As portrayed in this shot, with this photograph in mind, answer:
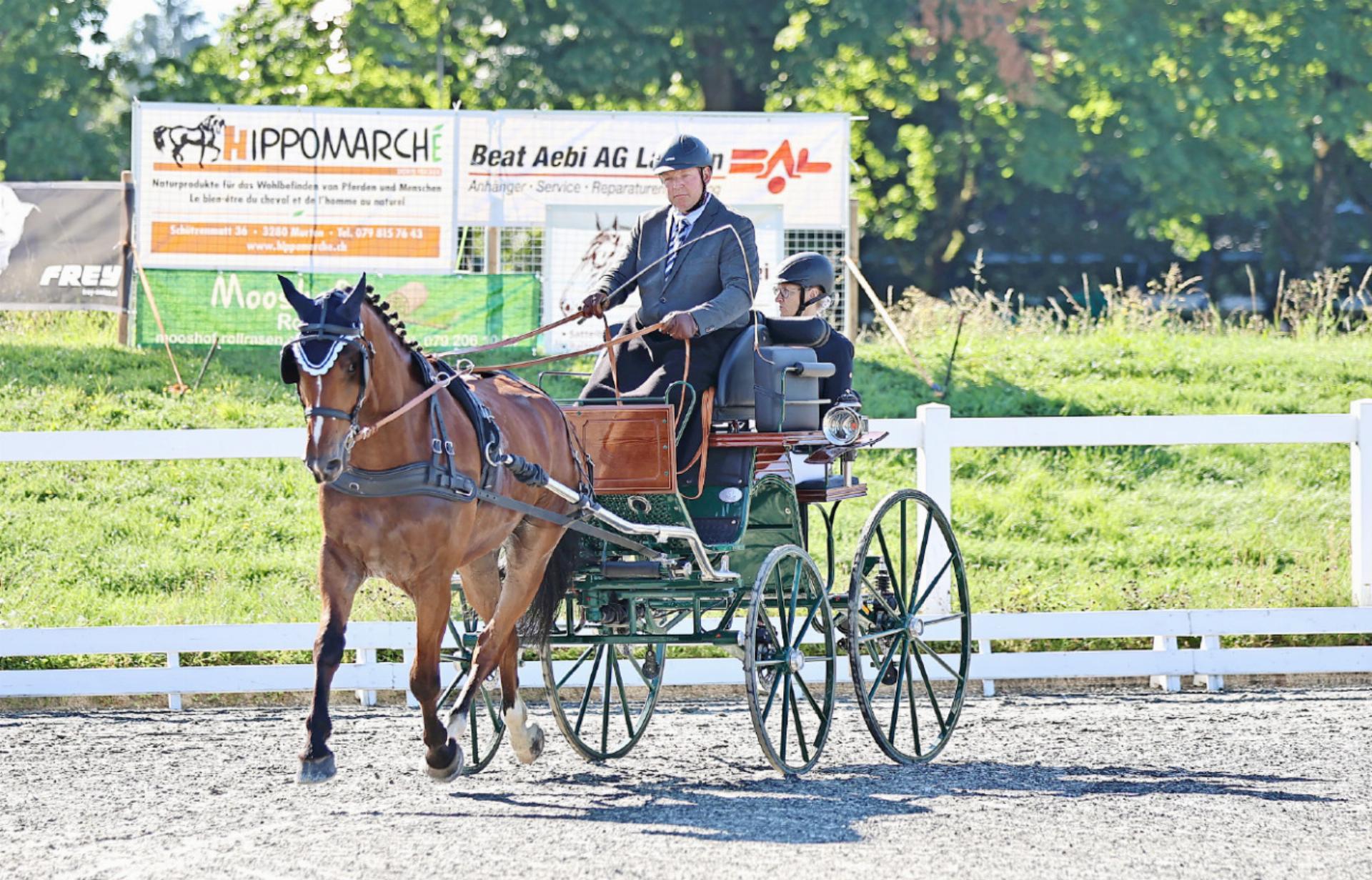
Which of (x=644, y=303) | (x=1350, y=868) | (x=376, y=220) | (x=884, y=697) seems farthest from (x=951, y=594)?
(x=376, y=220)

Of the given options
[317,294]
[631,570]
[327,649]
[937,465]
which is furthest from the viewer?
[317,294]

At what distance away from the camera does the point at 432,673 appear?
647 centimetres

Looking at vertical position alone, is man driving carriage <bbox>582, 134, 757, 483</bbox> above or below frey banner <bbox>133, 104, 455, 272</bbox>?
below

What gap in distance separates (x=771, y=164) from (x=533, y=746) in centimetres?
900

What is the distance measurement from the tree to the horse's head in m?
22.0

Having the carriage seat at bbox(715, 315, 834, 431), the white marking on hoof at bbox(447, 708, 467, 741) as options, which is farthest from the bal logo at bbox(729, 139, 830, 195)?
the white marking on hoof at bbox(447, 708, 467, 741)

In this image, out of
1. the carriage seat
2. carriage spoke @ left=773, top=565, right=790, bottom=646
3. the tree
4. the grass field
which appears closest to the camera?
carriage spoke @ left=773, top=565, right=790, bottom=646

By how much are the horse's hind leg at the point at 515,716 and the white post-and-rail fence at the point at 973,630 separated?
2228mm

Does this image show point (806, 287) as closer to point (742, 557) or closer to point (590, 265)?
point (742, 557)

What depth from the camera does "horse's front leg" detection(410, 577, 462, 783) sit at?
6.36m

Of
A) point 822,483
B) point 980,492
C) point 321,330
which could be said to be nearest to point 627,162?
point 980,492

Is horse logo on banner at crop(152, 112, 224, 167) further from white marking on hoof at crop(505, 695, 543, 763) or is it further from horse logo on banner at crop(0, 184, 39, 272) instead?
white marking on hoof at crop(505, 695, 543, 763)

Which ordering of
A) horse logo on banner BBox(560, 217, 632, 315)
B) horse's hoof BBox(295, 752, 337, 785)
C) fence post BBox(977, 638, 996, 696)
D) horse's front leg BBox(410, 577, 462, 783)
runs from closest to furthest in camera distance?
horse's hoof BBox(295, 752, 337, 785), horse's front leg BBox(410, 577, 462, 783), fence post BBox(977, 638, 996, 696), horse logo on banner BBox(560, 217, 632, 315)

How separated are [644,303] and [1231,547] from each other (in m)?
6.03
